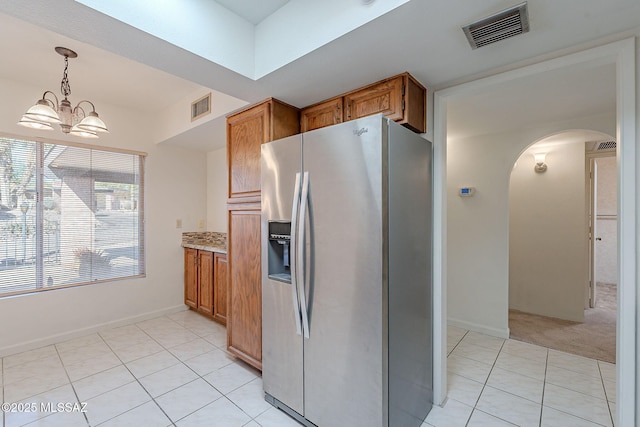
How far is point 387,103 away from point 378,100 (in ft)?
0.27

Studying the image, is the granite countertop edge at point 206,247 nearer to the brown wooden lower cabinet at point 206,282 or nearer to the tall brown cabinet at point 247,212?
the brown wooden lower cabinet at point 206,282

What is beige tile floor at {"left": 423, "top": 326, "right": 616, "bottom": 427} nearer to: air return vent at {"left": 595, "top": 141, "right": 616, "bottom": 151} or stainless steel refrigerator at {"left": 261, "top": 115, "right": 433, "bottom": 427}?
stainless steel refrigerator at {"left": 261, "top": 115, "right": 433, "bottom": 427}

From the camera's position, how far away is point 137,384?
90.8 inches

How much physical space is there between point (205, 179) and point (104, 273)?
1784 mm

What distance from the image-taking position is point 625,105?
148 centimetres

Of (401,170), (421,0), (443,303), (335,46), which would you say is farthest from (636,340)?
(335,46)

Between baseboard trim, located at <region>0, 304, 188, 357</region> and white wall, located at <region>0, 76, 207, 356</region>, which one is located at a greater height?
white wall, located at <region>0, 76, 207, 356</region>

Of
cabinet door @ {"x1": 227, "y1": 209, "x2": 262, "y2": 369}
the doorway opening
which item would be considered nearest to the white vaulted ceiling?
cabinet door @ {"x1": 227, "y1": 209, "x2": 262, "y2": 369}

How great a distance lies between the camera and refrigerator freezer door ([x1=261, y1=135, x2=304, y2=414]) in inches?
74.7

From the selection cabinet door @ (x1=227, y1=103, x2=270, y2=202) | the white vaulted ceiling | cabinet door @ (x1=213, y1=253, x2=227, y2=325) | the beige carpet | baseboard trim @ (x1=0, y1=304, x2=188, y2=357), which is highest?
the white vaulted ceiling

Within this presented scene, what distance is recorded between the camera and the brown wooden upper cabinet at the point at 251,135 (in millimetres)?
2342

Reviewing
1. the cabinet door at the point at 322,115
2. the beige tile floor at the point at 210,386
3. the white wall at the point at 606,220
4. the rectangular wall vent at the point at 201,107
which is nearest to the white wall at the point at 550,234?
the beige tile floor at the point at 210,386

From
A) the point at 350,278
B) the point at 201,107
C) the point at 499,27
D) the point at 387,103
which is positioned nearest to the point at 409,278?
the point at 350,278

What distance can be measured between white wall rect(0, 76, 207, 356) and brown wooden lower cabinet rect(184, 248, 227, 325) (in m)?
0.16
